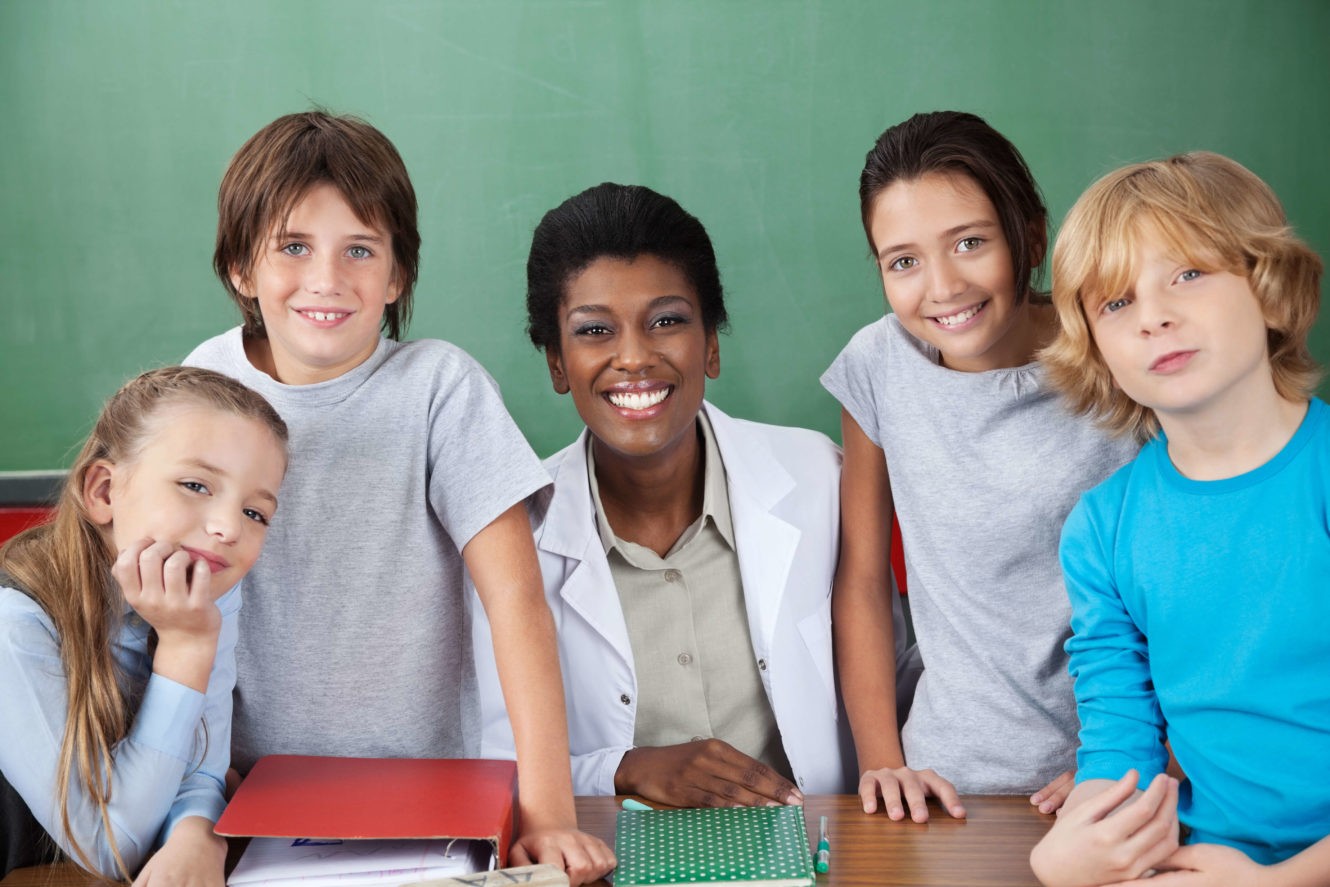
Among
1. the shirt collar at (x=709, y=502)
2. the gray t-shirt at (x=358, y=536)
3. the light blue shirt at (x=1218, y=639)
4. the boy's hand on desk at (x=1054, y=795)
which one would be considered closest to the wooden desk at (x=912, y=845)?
the boy's hand on desk at (x=1054, y=795)

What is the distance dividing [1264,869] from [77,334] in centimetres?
236

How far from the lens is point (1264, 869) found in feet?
3.42

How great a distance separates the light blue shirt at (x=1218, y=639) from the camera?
1.09 metres

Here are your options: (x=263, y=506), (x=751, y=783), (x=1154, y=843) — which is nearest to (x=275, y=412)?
(x=263, y=506)

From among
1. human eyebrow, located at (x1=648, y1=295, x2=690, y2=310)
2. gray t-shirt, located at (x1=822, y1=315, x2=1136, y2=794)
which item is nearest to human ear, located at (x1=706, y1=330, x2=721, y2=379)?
human eyebrow, located at (x1=648, y1=295, x2=690, y2=310)

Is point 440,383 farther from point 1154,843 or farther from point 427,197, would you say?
point 427,197

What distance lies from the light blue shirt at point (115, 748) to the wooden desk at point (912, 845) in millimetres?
57

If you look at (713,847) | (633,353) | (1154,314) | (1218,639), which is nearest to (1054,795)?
(1218,639)

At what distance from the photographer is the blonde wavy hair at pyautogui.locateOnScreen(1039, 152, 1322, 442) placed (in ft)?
3.79

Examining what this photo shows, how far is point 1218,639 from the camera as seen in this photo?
114 centimetres

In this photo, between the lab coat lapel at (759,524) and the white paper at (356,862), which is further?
the lab coat lapel at (759,524)

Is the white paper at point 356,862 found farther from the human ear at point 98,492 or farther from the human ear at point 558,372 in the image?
the human ear at point 558,372

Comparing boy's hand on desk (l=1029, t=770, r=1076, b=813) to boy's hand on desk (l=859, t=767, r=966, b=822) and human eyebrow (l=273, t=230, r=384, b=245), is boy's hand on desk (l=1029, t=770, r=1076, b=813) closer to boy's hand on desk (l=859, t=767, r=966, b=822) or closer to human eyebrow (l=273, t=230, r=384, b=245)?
boy's hand on desk (l=859, t=767, r=966, b=822)

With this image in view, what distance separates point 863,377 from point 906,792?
0.57 meters
